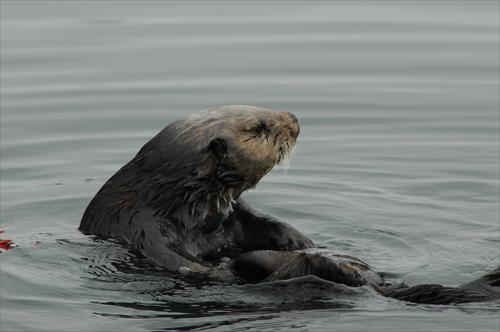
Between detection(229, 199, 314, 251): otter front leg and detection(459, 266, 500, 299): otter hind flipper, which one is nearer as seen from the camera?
detection(459, 266, 500, 299): otter hind flipper

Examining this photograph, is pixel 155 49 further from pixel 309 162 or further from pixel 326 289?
pixel 326 289

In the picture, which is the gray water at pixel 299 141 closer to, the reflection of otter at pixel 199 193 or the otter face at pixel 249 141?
the reflection of otter at pixel 199 193

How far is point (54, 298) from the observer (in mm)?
6781

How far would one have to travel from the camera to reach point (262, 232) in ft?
25.3

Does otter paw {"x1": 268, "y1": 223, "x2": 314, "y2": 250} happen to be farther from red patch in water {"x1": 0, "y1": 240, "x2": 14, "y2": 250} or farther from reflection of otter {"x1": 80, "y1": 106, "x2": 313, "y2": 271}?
red patch in water {"x1": 0, "y1": 240, "x2": 14, "y2": 250}

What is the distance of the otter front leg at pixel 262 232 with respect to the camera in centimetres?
759

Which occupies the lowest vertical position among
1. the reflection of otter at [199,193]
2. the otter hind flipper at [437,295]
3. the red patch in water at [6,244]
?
the otter hind flipper at [437,295]

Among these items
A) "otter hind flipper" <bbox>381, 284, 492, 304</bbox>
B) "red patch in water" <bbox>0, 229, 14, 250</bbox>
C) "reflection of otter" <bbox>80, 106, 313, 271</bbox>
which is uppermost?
"reflection of otter" <bbox>80, 106, 313, 271</bbox>

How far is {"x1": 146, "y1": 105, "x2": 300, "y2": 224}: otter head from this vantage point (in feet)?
24.1

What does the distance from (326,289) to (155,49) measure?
27.2ft

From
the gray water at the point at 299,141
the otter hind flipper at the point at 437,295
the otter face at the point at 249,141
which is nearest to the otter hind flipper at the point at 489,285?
the otter hind flipper at the point at 437,295

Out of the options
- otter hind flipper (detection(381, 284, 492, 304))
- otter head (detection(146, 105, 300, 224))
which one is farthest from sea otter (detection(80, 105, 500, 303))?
otter hind flipper (detection(381, 284, 492, 304))

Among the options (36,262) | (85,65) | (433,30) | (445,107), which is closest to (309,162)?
(445,107)

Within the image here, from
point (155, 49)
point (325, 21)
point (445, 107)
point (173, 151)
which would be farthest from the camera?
point (325, 21)
